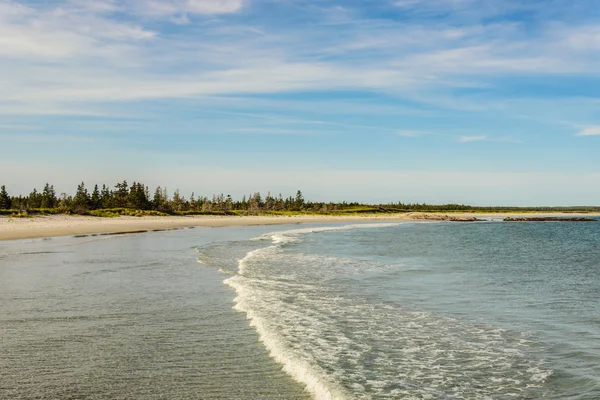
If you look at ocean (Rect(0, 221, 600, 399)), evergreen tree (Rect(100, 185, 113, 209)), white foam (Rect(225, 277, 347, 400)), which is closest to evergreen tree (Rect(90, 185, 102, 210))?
evergreen tree (Rect(100, 185, 113, 209))

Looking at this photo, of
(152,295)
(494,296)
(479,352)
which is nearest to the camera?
(479,352)

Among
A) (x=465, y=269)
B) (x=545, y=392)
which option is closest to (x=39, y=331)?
(x=545, y=392)

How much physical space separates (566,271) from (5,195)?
4388 inches

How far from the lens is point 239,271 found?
23203 mm

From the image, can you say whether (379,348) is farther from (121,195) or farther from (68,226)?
(121,195)

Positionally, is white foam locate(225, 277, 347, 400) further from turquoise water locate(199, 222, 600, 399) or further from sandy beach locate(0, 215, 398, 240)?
sandy beach locate(0, 215, 398, 240)

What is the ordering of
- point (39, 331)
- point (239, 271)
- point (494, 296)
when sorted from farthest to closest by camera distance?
point (239, 271) → point (494, 296) → point (39, 331)

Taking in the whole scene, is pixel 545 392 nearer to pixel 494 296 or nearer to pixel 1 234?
pixel 494 296

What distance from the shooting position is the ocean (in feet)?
26.8

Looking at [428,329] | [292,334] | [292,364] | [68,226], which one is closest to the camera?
[292,364]

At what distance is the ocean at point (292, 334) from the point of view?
816 cm

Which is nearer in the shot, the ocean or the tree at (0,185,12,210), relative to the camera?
the ocean

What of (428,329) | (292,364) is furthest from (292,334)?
(428,329)

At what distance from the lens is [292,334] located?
39.0 feet
